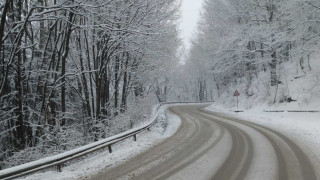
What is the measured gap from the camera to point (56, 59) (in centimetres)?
1797

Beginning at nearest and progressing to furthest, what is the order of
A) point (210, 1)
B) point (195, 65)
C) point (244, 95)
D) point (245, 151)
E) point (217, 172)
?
1. point (217, 172)
2. point (245, 151)
3. point (244, 95)
4. point (210, 1)
5. point (195, 65)

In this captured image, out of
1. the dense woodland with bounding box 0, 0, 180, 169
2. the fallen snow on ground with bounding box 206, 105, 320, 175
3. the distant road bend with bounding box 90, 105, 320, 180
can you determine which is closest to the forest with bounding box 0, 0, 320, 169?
the dense woodland with bounding box 0, 0, 180, 169

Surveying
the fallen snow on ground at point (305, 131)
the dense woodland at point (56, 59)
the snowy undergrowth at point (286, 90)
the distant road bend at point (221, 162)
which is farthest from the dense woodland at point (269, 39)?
the distant road bend at point (221, 162)

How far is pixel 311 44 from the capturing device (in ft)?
69.1

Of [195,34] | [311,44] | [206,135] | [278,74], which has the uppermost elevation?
[195,34]

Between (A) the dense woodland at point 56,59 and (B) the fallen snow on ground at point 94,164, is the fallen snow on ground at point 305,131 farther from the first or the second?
(A) the dense woodland at point 56,59

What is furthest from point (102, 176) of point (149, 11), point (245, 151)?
point (149, 11)

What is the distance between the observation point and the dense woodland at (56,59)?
10664 mm

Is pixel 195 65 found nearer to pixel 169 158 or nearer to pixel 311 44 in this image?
pixel 311 44

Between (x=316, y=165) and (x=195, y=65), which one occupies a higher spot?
(x=195, y=65)

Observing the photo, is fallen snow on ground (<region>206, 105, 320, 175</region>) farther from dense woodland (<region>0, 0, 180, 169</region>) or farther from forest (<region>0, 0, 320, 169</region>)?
dense woodland (<region>0, 0, 180, 169</region>)

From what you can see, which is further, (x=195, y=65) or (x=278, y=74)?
(x=195, y=65)

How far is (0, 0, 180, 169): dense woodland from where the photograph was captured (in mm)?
10664

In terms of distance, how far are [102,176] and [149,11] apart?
10.3m
